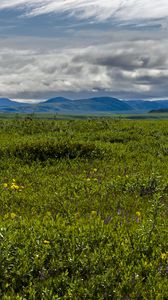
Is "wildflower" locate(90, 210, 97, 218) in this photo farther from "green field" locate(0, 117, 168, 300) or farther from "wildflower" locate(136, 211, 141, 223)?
"wildflower" locate(136, 211, 141, 223)

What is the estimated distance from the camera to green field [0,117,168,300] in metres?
5.40

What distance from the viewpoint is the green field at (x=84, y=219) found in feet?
17.7

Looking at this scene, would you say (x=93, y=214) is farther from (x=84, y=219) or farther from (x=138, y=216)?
(x=138, y=216)

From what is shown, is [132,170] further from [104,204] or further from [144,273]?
[144,273]

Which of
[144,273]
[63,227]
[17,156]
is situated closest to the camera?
[144,273]

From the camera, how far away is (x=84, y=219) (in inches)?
323

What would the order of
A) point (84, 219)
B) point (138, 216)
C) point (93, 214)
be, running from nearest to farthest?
point (84, 219) < point (93, 214) < point (138, 216)

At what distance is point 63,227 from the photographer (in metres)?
7.21

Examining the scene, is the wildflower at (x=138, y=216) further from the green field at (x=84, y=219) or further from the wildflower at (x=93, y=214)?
the wildflower at (x=93, y=214)

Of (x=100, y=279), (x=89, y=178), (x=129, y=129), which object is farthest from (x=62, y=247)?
(x=129, y=129)

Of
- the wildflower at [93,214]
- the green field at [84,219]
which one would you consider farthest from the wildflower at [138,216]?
the wildflower at [93,214]

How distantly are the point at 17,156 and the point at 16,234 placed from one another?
958 centimetres

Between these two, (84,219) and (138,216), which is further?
(138,216)

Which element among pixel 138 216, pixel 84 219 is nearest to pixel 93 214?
pixel 84 219
